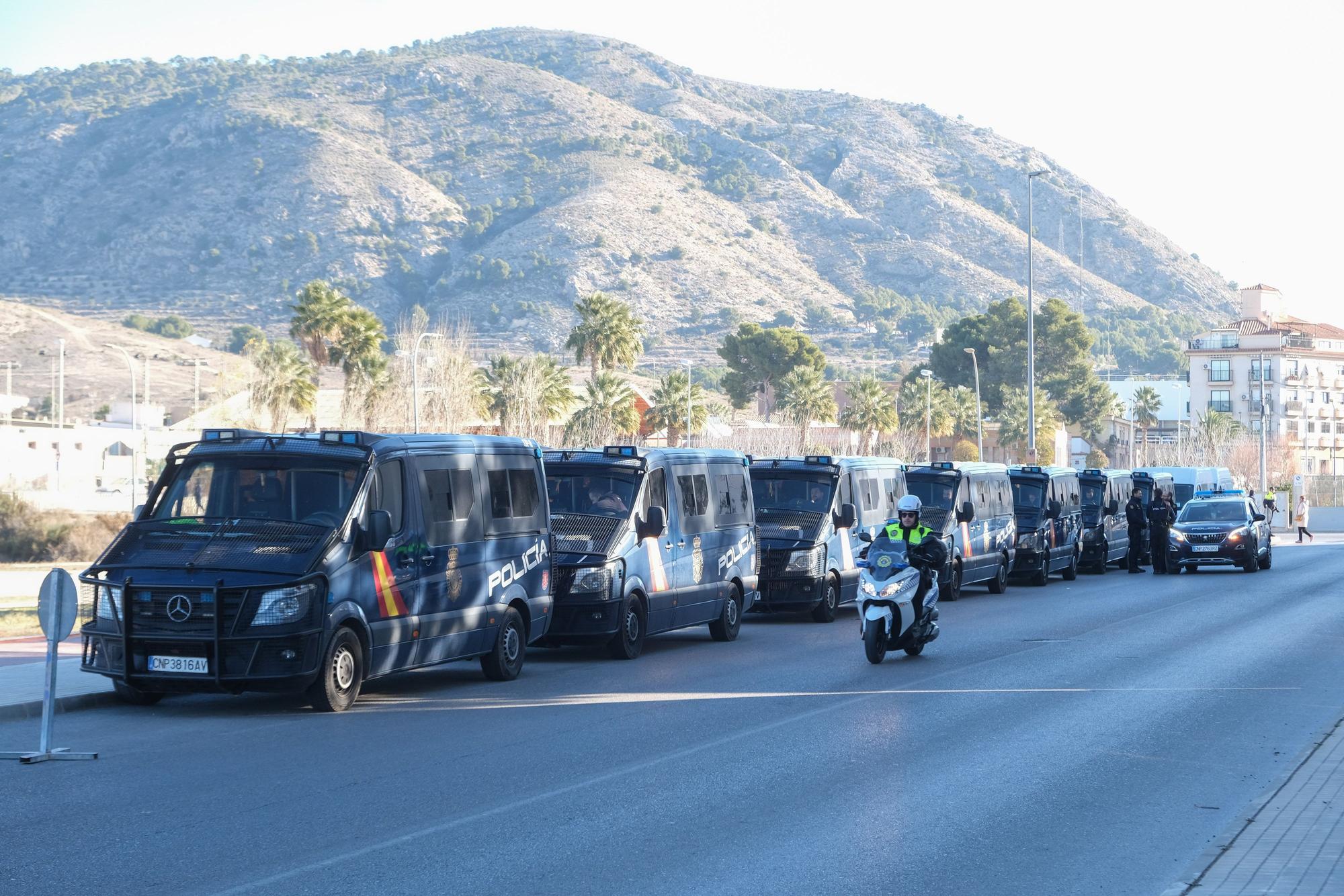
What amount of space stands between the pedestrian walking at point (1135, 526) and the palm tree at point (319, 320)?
37.3m

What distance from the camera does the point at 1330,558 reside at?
141 feet

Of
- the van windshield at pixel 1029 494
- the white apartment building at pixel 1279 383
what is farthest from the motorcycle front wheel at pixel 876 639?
the white apartment building at pixel 1279 383

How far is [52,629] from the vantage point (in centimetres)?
1054

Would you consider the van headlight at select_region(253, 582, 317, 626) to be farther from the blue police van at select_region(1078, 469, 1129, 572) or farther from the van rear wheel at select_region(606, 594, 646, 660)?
the blue police van at select_region(1078, 469, 1129, 572)

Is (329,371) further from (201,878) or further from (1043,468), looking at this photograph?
(201,878)

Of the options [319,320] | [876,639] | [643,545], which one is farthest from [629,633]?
[319,320]

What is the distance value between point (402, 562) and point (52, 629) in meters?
3.45

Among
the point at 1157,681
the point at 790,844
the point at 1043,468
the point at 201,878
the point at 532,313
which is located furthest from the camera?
the point at 532,313

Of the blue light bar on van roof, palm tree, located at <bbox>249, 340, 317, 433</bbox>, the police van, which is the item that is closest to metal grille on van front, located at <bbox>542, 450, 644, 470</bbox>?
the blue light bar on van roof

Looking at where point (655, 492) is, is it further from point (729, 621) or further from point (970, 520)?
point (970, 520)

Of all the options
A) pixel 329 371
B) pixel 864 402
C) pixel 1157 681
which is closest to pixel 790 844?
pixel 1157 681

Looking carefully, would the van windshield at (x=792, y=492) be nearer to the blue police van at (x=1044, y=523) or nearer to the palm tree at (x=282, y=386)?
the blue police van at (x=1044, y=523)

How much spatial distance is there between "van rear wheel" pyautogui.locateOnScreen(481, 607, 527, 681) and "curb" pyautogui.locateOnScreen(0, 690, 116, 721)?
343cm

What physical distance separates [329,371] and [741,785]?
152476mm
